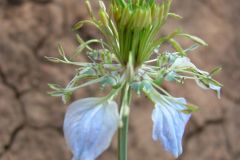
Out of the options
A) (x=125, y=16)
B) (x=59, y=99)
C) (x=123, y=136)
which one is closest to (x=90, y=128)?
(x=123, y=136)

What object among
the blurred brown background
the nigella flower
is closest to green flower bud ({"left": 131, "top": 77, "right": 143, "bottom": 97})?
the nigella flower

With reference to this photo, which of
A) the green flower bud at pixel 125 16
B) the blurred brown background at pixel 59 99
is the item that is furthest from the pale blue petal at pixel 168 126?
the blurred brown background at pixel 59 99

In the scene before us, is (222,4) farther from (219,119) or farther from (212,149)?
(212,149)

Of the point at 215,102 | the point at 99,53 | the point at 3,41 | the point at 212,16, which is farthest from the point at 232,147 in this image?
the point at 3,41

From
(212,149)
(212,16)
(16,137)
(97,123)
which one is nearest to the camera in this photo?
(97,123)

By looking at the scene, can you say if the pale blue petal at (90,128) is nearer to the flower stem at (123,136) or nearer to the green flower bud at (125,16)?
the flower stem at (123,136)

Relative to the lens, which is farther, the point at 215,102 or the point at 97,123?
the point at 215,102

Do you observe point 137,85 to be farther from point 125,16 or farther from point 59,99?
point 59,99

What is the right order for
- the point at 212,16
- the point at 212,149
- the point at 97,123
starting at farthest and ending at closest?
the point at 212,16 → the point at 212,149 → the point at 97,123
